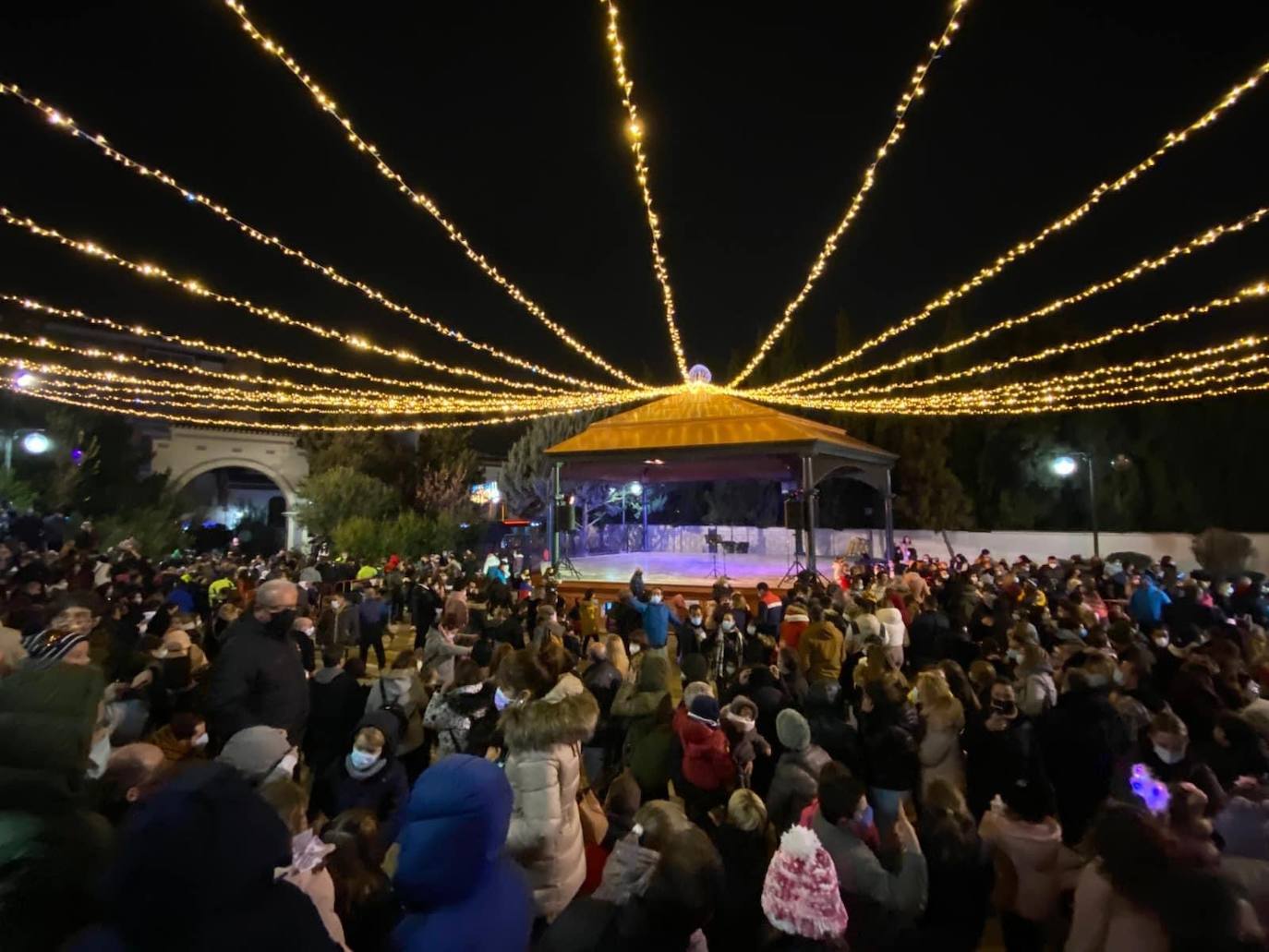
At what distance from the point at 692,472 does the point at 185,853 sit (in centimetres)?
2111

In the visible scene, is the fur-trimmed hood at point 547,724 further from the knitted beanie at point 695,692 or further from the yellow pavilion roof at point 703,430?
the yellow pavilion roof at point 703,430

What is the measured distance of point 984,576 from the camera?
36.6 ft

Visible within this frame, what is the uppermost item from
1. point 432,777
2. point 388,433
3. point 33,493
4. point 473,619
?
point 388,433

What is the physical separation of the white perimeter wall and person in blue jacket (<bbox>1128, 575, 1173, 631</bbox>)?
42.5 ft

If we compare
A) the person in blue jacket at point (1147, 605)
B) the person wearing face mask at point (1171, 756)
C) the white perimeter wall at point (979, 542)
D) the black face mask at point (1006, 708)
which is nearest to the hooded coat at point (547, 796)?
the black face mask at point (1006, 708)

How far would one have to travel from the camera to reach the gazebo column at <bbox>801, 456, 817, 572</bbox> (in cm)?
1420

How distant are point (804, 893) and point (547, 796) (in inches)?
43.2

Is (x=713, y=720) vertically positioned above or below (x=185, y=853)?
below

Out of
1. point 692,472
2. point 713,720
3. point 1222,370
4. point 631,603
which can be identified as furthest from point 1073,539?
point 713,720

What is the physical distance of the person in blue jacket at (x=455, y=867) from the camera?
5.71ft

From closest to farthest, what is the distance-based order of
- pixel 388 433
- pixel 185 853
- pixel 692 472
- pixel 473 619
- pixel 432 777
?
pixel 185 853
pixel 432 777
pixel 473 619
pixel 692 472
pixel 388 433

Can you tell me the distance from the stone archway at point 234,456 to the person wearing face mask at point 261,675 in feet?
70.3

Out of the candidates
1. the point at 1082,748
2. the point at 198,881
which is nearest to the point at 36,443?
the point at 198,881

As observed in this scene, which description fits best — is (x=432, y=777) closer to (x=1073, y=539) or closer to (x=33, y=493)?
(x=33, y=493)
